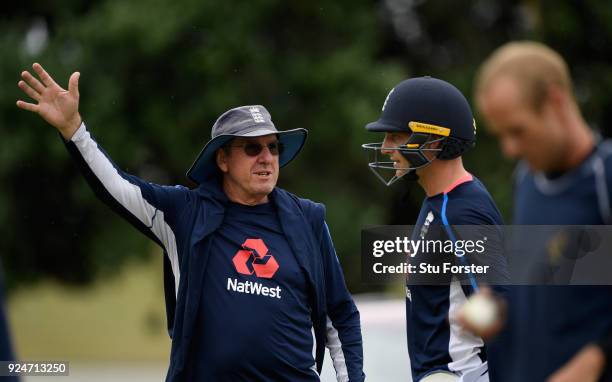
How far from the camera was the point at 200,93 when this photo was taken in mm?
18703

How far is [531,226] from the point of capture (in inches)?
156

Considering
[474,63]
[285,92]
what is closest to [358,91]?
[285,92]

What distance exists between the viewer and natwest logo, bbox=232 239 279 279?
19.0ft

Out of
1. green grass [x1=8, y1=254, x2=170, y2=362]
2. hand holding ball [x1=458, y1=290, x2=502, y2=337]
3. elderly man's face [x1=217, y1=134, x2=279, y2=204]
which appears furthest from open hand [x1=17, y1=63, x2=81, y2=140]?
green grass [x1=8, y1=254, x2=170, y2=362]

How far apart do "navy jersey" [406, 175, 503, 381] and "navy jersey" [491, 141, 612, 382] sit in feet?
4.70

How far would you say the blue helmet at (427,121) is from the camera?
19.1 ft

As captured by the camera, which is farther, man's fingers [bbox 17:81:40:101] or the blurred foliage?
the blurred foliage

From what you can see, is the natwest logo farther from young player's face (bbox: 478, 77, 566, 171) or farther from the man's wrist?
young player's face (bbox: 478, 77, 566, 171)

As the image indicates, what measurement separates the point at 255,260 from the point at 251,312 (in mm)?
284

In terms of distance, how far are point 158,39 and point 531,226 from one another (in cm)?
1460

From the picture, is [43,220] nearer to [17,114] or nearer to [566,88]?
[17,114]

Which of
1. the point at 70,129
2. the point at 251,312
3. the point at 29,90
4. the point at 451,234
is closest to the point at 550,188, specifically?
the point at 451,234

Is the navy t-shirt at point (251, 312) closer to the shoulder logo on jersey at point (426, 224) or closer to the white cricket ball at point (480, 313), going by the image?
the shoulder logo on jersey at point (426, 224)

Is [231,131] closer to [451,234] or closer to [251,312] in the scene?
[251,312]
